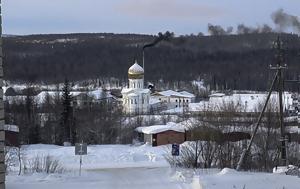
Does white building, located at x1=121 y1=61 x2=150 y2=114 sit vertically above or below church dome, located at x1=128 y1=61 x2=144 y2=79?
below

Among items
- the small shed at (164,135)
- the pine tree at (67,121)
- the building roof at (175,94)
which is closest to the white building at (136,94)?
the building roof at (175,94)

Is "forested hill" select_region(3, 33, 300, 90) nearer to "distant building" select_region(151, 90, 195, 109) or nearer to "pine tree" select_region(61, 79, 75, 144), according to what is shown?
"distant building" select_region(151, 90, 195, 109)

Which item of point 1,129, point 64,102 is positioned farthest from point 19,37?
point 1,129

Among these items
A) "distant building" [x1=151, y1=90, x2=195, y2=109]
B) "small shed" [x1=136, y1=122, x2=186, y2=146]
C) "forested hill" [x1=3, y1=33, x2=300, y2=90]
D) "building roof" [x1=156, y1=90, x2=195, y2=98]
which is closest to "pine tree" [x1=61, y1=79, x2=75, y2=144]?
"small shed" [x1=136, y1=122, x2=186, y2=146]

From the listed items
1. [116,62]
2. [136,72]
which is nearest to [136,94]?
[136,72]

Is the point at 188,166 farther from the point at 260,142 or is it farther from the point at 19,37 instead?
the point at 19,37

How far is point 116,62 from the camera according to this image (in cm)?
12081

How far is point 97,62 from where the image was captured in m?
123

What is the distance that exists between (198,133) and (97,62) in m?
94.3

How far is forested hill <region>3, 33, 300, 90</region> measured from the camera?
319ft

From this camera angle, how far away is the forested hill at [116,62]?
319ft

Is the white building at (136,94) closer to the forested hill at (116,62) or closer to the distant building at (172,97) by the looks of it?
the forested hill at (116,62)

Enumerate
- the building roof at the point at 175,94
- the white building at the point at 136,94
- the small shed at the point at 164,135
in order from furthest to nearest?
1. the building roof at the point at 175,94
2. the white building at the point at 136,94
3. the small shed at the point at 164,135

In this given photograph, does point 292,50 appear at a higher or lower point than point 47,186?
higher
